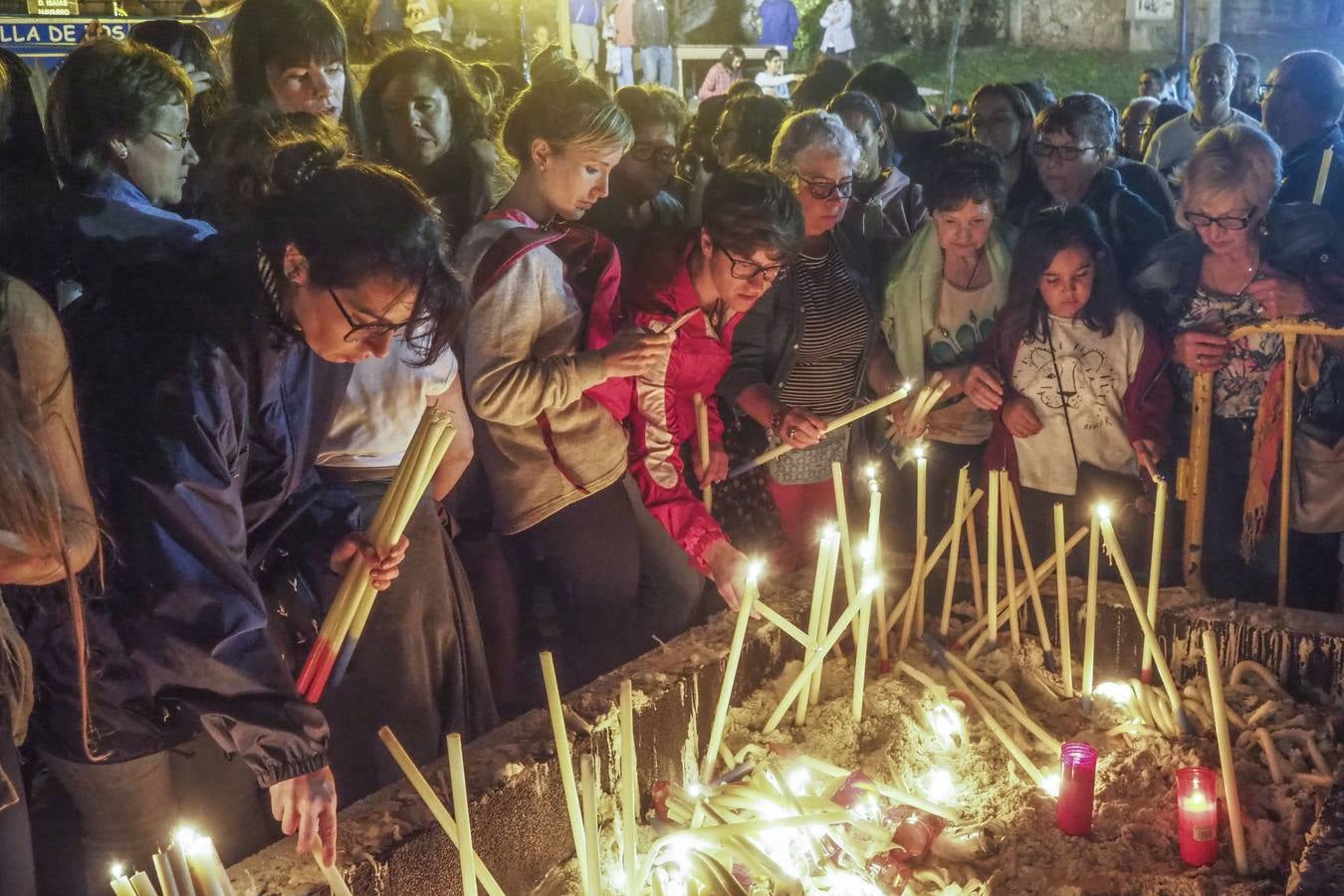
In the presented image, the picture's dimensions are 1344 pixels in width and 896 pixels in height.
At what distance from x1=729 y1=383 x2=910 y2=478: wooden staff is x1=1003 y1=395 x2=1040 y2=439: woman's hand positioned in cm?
43

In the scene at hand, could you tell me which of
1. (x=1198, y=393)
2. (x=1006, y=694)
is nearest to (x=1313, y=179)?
(x=1198, y=393)

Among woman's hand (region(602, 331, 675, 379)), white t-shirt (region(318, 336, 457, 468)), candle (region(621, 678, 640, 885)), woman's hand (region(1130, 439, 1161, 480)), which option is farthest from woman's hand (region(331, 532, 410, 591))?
woman's hand (region(1130, 439, 1161, 480))

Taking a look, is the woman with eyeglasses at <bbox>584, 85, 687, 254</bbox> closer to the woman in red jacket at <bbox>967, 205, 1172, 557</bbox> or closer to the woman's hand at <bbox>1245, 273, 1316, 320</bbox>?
the woman in red jacket at <bbox>967, 205, 1172, 557</bbox>

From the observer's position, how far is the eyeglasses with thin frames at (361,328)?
1833mm

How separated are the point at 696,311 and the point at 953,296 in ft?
3.73

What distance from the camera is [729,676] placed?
2.46m

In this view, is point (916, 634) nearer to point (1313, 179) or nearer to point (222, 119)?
point (222, 119)

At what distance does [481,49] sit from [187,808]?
11153 mm

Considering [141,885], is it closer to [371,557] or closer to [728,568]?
[371,557]

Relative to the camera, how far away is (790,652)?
10.3 feet

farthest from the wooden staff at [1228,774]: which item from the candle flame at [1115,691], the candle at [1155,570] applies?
the candle flame at [1115,691]

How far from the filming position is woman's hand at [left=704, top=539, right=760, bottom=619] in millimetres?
2789

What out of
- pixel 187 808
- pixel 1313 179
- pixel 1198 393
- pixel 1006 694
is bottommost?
pixel 1006 694

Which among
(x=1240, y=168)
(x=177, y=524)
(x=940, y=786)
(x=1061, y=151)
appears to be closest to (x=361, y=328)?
(x=177, y=524)
